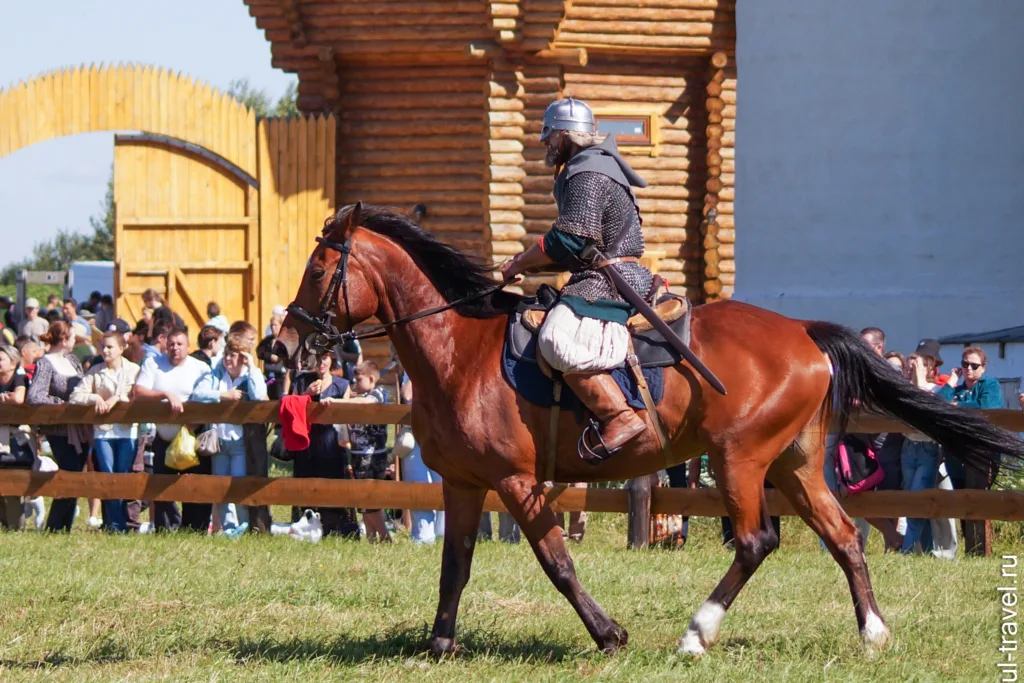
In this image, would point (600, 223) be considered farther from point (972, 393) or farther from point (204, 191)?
point (204, 191)

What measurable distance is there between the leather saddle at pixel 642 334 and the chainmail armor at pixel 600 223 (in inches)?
6.0

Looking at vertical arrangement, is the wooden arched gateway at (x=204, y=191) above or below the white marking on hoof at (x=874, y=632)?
above

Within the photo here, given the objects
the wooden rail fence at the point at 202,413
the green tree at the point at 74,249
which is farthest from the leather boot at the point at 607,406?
the green tree at the point at 74,249

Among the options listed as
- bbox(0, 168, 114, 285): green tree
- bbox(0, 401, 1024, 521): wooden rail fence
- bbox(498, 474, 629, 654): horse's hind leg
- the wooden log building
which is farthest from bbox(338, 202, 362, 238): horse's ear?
bbox(0, 168, 114, 285): green tree

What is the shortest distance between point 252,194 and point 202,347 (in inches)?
257

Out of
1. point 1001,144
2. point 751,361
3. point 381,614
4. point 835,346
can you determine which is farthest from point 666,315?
point 1001,144

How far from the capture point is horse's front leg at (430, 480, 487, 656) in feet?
22.5

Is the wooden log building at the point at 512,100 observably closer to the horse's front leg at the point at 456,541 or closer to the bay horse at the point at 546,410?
the bay horse at the point at 546,410

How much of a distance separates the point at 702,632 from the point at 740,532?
538 millimetres

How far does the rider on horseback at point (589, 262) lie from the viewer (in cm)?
651

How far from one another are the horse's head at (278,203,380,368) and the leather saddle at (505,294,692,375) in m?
0.78

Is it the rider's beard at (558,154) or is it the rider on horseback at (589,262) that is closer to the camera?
the rider on horseback at (589,262)

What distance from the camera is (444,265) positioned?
7016 millimetres

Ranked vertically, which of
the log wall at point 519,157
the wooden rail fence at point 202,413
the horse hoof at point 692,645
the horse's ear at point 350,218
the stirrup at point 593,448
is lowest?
the horse hoof at point 692,645
